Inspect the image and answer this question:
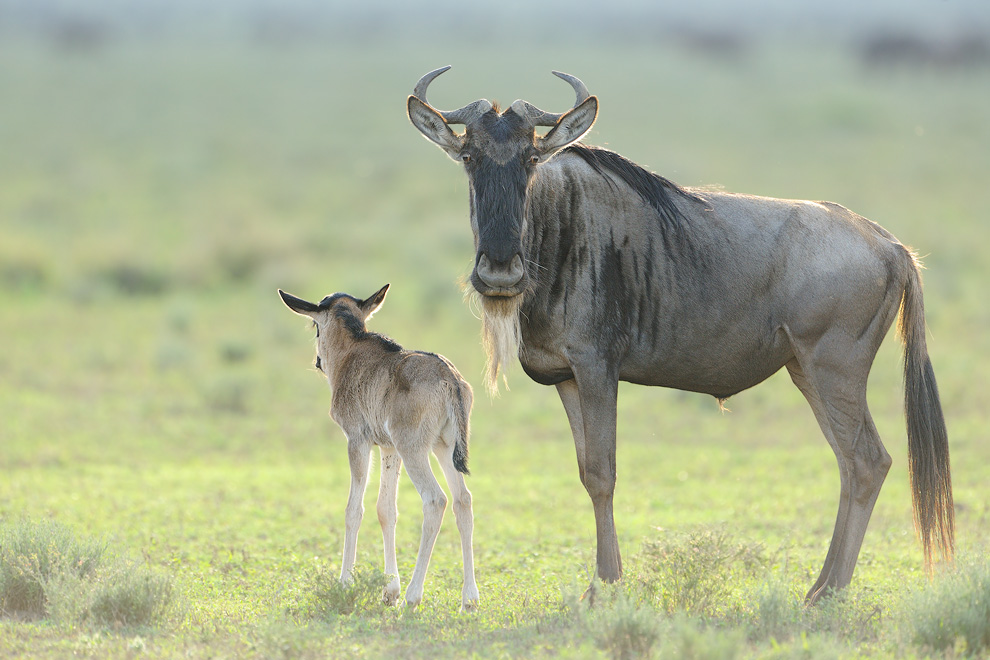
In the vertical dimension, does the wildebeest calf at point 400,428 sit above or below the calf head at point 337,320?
below

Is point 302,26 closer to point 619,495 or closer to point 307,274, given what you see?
point 307,274

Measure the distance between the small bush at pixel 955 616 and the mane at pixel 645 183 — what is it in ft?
8.97

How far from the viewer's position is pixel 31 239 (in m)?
24.8

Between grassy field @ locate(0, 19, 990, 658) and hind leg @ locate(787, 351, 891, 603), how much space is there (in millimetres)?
312

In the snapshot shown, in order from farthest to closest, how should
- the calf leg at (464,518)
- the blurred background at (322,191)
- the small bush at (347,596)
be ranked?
the blurred background at (322,191) < the calf leg at (464,518) < the small bush at (347,596)

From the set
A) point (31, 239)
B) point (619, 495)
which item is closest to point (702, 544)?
point (619, 495)

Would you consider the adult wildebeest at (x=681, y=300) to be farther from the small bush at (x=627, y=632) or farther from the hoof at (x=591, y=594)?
the small bush at (x=627, y=632)

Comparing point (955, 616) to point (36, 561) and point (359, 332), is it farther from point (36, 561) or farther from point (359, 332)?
point (36, 561)

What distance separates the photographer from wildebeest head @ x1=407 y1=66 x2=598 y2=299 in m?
6.32

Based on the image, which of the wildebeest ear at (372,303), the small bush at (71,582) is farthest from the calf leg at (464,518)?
the small bush at (71,582)

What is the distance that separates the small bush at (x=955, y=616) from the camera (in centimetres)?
550

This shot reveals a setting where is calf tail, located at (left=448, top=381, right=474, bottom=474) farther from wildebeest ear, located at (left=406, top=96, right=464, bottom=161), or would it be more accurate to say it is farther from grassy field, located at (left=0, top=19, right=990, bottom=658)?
wildebeest ear, located at (left=406, top=96, right=464, bottom=161)

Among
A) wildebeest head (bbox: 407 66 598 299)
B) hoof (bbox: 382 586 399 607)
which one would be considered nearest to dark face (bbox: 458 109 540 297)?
wildebeest head (bbox: 407 66 598 299)

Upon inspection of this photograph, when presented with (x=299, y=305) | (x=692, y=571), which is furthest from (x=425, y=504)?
(x=692, y=571)
